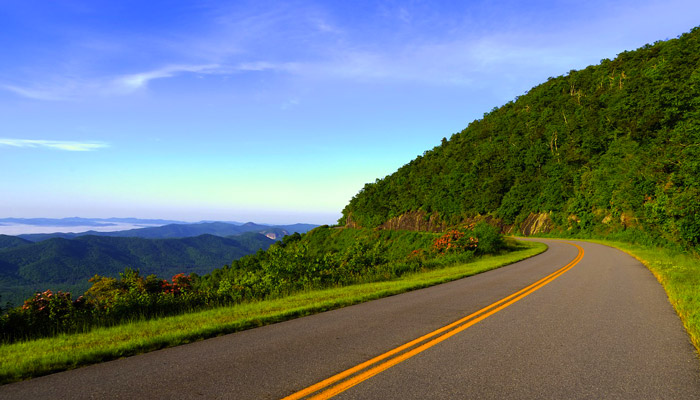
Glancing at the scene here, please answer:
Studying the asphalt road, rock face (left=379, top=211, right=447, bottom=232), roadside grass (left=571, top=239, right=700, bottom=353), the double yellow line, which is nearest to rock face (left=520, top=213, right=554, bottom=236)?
rock face (left=379, top=211, right=447, bottom=232)

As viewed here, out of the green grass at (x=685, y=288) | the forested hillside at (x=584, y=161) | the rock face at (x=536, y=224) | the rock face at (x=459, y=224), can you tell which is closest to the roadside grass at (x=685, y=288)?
the green grass at (x=685, y=288)

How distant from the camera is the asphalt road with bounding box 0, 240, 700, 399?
4.34 metres

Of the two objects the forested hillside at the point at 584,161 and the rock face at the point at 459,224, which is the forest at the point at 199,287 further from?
the rock face at the point at 459,224

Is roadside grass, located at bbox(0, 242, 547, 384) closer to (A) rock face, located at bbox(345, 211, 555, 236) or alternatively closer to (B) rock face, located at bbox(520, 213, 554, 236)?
(A) rock face, located at bbox(345, 211, 555, 236)

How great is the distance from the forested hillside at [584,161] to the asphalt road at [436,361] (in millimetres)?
17537

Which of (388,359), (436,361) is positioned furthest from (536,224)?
(388,359)

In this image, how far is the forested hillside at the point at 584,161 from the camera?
84.2ft

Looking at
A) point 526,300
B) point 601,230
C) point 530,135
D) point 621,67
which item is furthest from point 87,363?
point 621,67

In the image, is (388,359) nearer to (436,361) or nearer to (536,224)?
(436,361)

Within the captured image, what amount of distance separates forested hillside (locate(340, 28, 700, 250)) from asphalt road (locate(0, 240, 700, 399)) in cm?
1754

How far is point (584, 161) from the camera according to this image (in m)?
64.6

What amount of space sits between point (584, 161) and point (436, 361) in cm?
7222

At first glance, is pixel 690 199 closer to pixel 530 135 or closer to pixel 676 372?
pixel 676 372

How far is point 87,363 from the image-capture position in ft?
18.3
